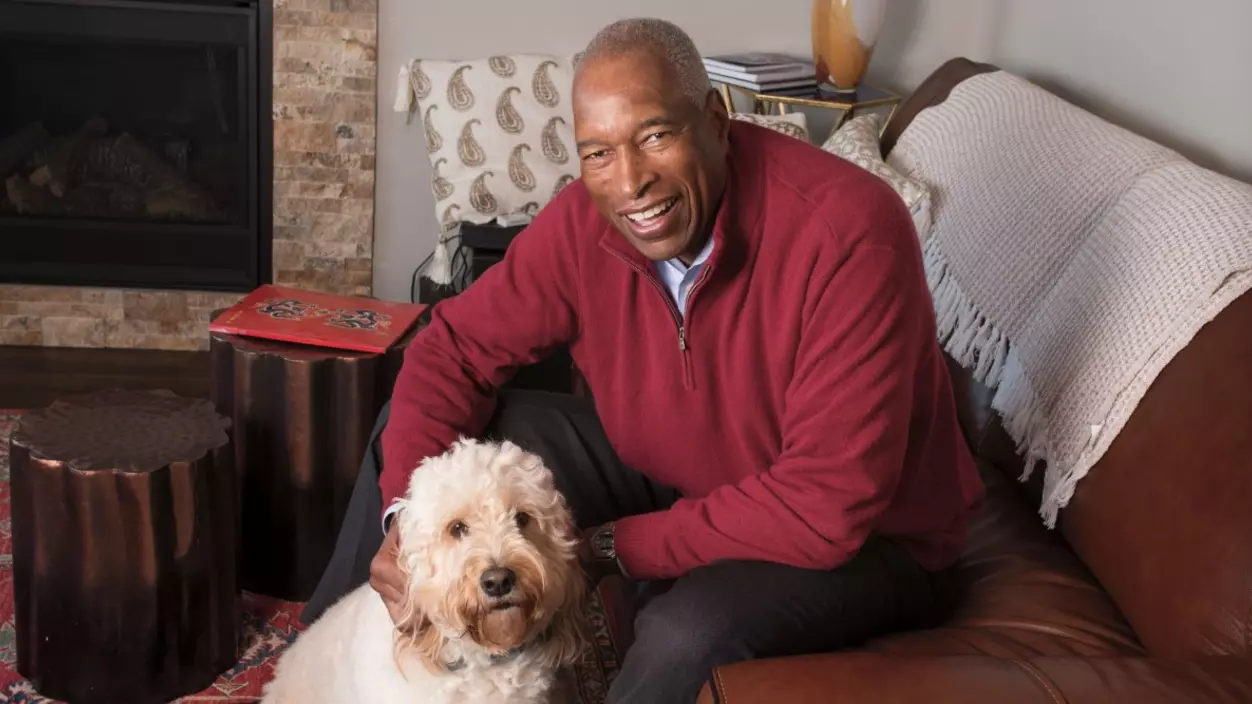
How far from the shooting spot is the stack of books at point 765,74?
3033 mm

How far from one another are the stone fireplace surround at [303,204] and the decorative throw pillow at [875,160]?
4.52 ft

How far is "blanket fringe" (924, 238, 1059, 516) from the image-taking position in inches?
71.9

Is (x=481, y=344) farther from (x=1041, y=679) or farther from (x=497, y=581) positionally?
(x=1041, y=679)

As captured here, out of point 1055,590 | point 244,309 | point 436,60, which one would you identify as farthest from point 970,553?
point 436,60

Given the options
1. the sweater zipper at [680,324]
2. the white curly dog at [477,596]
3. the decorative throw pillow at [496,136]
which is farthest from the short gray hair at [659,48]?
the decorative throw pillow at [496,136]

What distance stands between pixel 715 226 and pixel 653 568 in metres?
0.45

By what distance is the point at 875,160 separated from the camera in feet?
8.26

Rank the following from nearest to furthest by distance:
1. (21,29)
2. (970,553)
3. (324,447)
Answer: (970,553) < (324,447) < (21,29)

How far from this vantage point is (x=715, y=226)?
4.95 ft

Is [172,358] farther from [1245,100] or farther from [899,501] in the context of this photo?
[1245,100]

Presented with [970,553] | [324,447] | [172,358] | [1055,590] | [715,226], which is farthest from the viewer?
[172,358]

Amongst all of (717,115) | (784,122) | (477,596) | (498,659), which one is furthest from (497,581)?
(784,122)

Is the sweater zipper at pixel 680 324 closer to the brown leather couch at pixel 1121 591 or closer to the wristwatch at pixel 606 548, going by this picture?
the wristwatch at pixel 606 548

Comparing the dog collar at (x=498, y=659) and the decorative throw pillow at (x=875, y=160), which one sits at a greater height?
the decorative throw pillow at (x=875, y=160)
